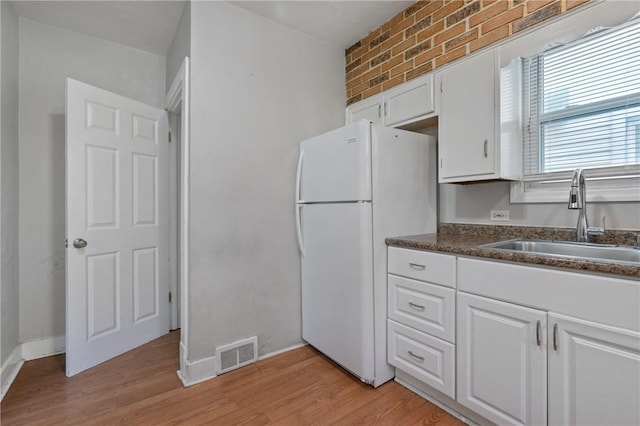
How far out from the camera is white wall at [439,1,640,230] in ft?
4.59

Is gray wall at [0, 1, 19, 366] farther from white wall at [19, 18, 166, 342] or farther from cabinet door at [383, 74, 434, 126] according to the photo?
cabinet door at [383, 74, 434, 126]

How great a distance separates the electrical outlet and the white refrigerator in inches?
14.6

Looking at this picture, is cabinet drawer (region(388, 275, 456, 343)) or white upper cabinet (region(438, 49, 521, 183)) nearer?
cabinet drawer (region(388, 275, 456, 343))

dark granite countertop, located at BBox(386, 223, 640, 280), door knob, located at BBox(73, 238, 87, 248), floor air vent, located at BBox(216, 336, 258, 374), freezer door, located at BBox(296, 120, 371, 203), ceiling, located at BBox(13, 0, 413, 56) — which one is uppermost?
ceiling, located at BBox(13, 0, 413, 56)

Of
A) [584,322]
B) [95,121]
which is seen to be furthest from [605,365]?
[95,121]

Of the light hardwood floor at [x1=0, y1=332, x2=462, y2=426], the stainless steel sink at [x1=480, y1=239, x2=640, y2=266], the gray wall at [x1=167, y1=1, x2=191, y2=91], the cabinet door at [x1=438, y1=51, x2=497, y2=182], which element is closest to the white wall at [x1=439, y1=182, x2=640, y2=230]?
the stainless steel sink at [x1=480, y1=239, x2=640, y2=266]

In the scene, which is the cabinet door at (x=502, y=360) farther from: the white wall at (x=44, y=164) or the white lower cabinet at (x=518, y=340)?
the white wall at (x=44, y=164)

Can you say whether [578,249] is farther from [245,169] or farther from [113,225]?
[113,225]

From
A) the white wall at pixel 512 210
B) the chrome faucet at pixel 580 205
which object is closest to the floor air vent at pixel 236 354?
the white wall at pixel 512 210

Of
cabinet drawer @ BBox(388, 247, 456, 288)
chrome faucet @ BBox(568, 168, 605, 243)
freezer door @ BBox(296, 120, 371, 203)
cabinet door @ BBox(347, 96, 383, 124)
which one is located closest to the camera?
chrome faucet @ BBox(568, 168, 605, 243)

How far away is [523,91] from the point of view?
5.93 ft

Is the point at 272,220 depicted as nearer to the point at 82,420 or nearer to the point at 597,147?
the point at 82,420

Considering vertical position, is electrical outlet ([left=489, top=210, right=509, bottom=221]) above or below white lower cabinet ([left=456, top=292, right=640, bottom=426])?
above

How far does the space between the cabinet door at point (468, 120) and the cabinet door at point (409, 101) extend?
12 centimetres
